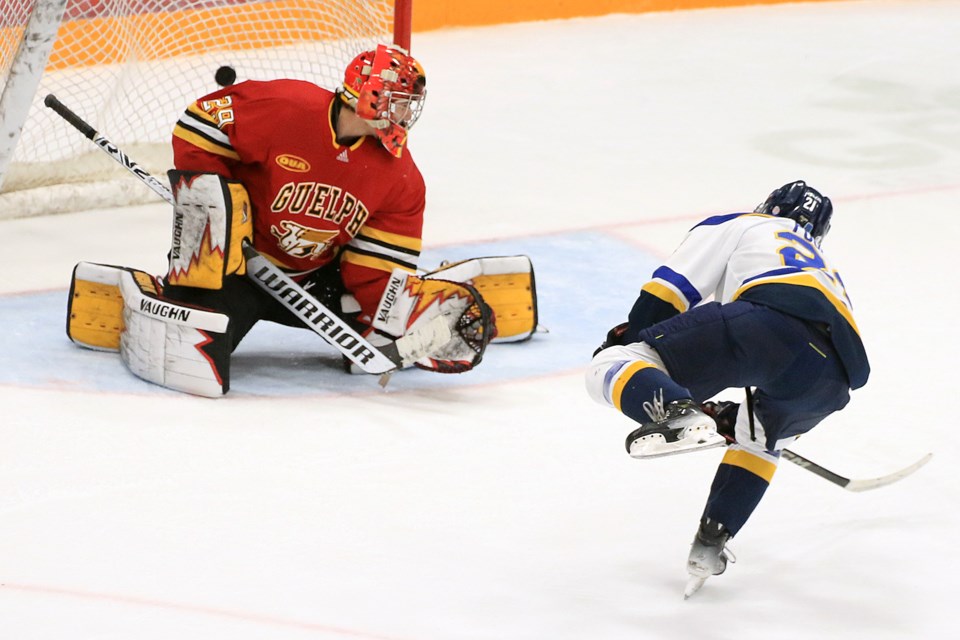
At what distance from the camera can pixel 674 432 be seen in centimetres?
239

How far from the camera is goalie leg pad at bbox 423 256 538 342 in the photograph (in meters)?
3.95

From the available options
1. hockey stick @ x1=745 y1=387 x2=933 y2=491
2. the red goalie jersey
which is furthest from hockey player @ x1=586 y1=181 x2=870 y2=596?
the red goalie jersey

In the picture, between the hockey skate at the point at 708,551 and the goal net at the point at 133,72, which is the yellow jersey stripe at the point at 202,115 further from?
the hockey skate at the point at 708,551

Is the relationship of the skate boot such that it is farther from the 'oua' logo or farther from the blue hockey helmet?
the 'oua' logo

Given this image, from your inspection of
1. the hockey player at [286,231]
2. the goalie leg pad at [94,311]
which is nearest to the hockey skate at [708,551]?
the hockey player at [286,231]

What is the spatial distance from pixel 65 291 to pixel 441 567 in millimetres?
1939

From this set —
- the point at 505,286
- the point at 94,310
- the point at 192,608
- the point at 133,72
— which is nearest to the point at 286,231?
the point at 94,310

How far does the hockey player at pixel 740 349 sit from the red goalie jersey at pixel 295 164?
3.37ft

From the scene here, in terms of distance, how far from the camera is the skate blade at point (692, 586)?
8.97 feet

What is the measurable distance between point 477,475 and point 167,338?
811 mm

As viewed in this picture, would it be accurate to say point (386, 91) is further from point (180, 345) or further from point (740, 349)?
point (740, 349)

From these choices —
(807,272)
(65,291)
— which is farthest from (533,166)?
(807,272)

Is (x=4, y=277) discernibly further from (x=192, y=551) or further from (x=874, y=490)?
(x=874, y=490)

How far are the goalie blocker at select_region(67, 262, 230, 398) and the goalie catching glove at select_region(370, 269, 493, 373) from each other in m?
0.46
